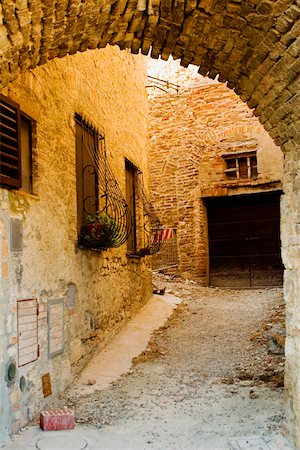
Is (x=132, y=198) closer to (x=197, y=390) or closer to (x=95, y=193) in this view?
(x=95, y=193)

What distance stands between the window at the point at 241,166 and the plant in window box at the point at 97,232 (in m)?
5.92

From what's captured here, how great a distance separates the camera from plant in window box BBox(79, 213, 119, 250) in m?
4.80

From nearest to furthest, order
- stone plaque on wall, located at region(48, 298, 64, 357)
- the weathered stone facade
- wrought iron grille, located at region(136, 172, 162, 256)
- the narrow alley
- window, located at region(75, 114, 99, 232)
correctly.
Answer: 1. the weathered stone facade
2. the narrow alley
3. stone plaque on wall, located at region(48, 298, 64, 357)
4. window, located at region(75, 114, 99, 232)
5. wrought iron grille, located at region(136, 172, 162, 256)

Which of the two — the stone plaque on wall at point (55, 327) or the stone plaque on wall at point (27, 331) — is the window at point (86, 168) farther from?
the stone plaque on wall at point (27, 331)

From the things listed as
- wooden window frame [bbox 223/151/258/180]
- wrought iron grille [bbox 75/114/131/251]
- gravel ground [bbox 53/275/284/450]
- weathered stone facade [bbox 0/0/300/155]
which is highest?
wooden window frame [bbox 223/151/258/180]

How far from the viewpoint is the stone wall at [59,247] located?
333 cm

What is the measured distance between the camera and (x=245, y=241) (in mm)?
10609

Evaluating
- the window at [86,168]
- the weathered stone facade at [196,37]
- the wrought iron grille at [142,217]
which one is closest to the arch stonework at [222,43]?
the weathered stone facade at [196,37]

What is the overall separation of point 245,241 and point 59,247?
7154 millimetres

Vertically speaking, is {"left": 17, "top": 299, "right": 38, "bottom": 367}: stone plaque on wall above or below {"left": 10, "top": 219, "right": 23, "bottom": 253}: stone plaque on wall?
below

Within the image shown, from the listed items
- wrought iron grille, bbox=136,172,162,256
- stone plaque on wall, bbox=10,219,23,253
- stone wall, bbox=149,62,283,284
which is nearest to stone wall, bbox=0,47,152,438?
stone plaque on wall, bbox=10,219,23,253

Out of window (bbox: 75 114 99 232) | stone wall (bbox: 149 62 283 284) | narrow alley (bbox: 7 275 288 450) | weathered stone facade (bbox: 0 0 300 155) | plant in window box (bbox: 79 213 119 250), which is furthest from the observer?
stone wall (bbox: 149 62 283 284)

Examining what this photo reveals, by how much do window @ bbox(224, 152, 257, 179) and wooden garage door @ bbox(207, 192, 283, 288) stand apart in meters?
0.53

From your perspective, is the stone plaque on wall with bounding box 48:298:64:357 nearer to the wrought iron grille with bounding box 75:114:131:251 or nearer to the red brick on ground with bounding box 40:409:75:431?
the red brick on ground with bounding box 40:409:75:431
